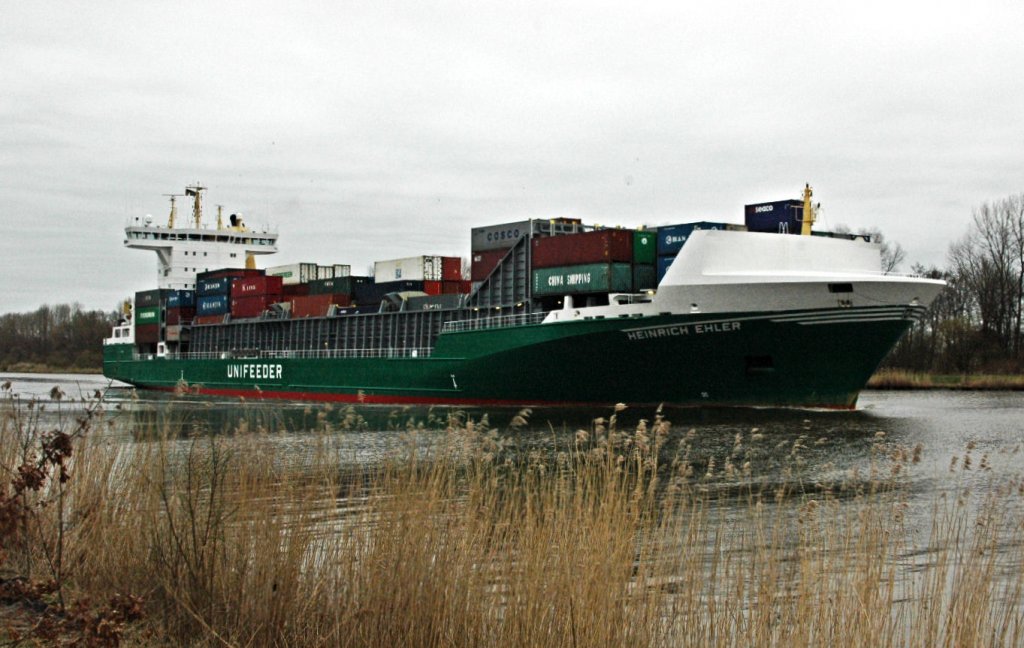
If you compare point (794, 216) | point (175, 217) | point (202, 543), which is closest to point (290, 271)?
point (175, 217)

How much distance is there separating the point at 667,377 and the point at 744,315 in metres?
3.01

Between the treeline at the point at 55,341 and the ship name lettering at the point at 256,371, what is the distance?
2311 inches

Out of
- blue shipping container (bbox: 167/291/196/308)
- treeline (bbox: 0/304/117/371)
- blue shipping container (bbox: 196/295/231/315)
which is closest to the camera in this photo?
blue shipping container (bbox: 196/295/231/315)

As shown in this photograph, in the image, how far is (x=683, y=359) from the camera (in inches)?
1120

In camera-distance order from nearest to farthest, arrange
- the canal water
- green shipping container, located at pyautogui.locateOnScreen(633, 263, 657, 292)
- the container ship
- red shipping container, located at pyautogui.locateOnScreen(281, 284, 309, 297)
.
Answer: the canal water
the container ship
green shipping container, located at pyautogui.locateOnScreen(633, 263, 657, 292)
red shipping container, located at pyautogui.locateOnScreen(281, 284, 309, 297)

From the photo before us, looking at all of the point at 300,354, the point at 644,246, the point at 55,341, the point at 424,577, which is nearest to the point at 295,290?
the point at 300,354

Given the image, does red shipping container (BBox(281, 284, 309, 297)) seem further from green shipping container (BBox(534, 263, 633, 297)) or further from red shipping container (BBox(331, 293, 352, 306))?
green shipping container (BBox(534, 263, 633, 297))

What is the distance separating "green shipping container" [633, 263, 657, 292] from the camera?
1174 inches

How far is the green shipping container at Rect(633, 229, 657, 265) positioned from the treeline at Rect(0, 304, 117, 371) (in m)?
83.4

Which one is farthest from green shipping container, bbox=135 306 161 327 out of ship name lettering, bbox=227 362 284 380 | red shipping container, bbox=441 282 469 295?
red shipping container, bbox=441 282 469 295

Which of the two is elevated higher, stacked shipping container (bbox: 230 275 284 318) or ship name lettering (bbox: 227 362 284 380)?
stacked shipping container (bbox: 230 275 284 318)

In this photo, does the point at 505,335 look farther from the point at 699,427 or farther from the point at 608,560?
the point at 608,560

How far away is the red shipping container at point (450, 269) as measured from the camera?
4175cm

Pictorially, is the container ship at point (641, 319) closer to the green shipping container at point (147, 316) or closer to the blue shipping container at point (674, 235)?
the blue shipping container at point (674, 235)
